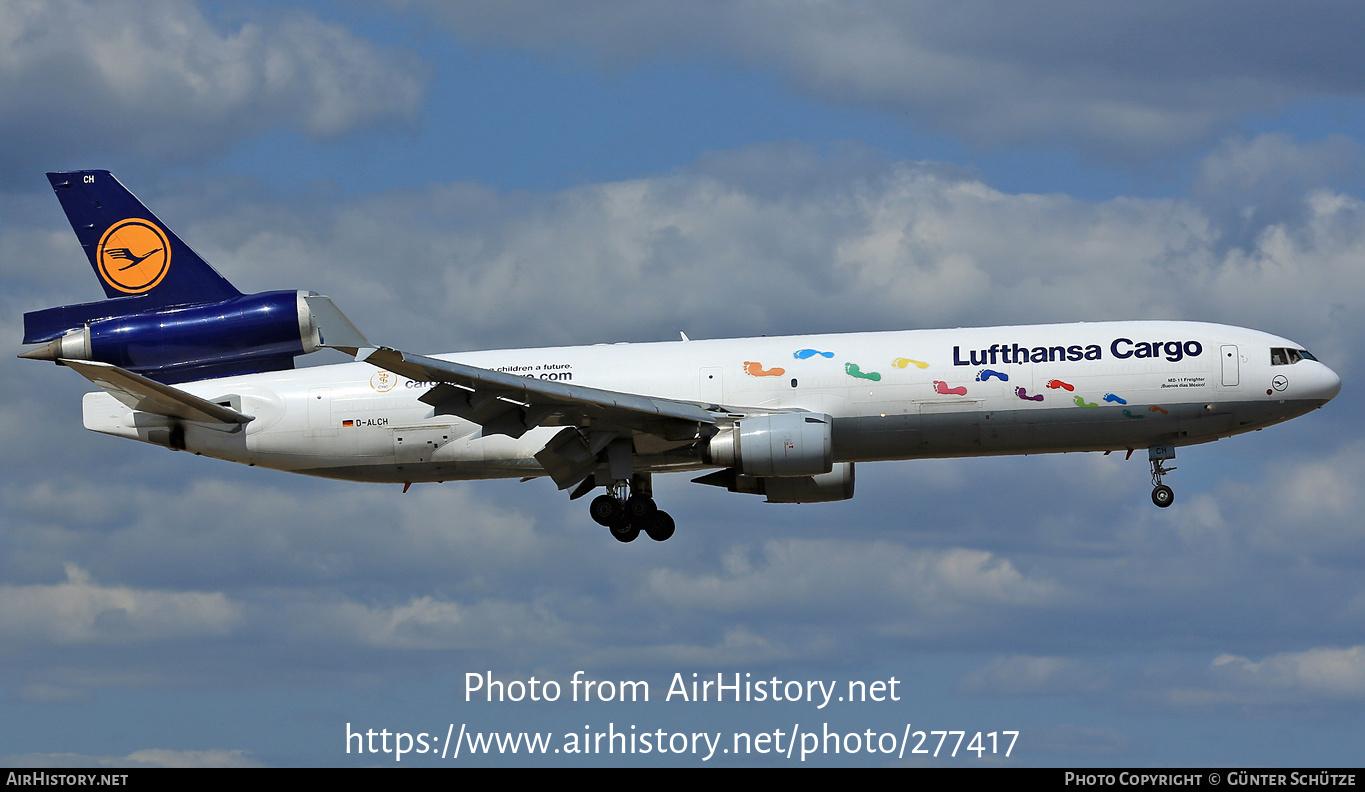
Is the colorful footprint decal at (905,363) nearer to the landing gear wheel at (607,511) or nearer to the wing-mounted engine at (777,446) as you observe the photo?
the wing-mounted engine at (777,446)

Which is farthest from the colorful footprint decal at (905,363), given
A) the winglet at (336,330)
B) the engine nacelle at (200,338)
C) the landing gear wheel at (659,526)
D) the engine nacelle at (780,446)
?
the engine nacelle at (200,338)

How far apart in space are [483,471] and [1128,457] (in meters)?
18.8

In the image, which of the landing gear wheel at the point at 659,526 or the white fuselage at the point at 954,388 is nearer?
the white fuselage at the point at 954,388

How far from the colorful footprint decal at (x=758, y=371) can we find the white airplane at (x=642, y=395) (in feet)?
0.20

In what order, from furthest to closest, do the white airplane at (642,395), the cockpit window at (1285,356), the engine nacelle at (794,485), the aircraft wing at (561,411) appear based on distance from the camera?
the engine nacelle at (794,485) → the cockpit window at (1285,356) → the white airplane at (642,395) → the aircraft wing at (561,411)

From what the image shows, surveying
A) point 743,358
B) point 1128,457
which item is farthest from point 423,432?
point 1128,457

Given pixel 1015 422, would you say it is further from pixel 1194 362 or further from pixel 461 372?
pixel 461 372

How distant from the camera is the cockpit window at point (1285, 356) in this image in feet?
143

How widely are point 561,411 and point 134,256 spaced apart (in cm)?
1572

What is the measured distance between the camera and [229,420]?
46219 mm

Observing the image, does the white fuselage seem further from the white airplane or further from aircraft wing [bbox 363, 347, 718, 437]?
aircraft wing [bbox 363, 347, 718, 437]

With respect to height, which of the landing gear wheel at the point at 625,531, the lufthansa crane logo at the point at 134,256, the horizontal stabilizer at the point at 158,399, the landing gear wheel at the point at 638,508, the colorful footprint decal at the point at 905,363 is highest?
the lufthansa crane logo at the point at 134,256

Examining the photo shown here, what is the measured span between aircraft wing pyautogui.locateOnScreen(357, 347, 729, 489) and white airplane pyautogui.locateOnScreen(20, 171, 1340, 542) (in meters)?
0.07

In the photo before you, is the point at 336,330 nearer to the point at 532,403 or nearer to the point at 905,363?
the point at 532,403
